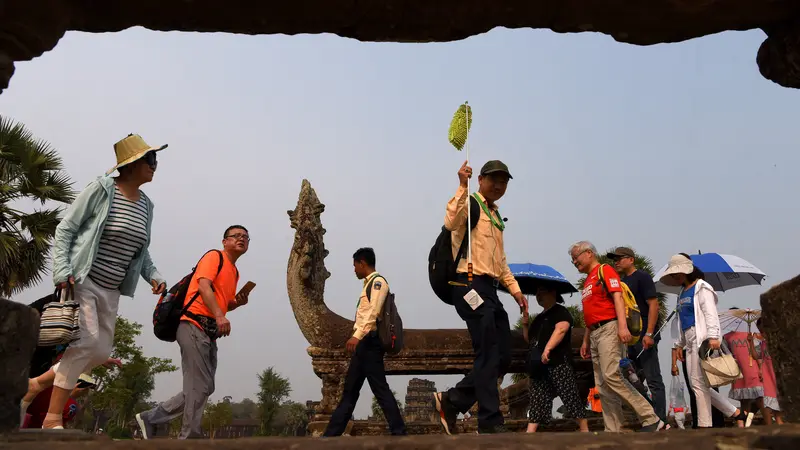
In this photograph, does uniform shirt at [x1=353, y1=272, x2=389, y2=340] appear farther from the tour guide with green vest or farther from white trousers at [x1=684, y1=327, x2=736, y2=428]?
white trousers at [x1=684, y1=327, x2=736, y2=428]

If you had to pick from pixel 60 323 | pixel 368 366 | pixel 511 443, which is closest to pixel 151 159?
pixel 60 323

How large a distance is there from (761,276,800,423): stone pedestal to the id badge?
7.42 ft

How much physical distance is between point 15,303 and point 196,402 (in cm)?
248

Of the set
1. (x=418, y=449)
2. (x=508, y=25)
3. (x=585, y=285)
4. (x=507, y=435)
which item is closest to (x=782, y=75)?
(x=508, y=25)

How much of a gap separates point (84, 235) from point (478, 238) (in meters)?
2.64

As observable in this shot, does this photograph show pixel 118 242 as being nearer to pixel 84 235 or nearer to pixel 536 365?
pixel 84 235

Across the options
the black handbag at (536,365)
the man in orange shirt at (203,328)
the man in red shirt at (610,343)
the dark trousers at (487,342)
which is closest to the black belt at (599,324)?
the man in red shirt at (610,343)

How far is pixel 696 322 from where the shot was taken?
548 centimetres

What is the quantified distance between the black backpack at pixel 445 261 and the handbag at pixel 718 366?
2332 millimetres

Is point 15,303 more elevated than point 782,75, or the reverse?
point 782,75

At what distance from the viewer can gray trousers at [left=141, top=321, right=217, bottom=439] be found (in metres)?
4.34

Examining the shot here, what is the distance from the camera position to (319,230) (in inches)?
304

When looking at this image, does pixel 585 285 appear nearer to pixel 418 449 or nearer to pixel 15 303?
pixel 418 449

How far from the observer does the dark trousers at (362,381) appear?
5332mm
